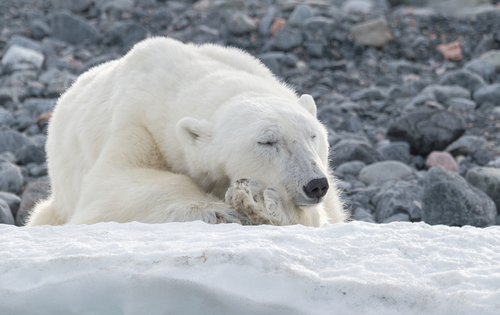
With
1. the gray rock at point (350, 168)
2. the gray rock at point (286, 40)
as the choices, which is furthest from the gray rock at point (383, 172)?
the gray rock at point (286, 40)

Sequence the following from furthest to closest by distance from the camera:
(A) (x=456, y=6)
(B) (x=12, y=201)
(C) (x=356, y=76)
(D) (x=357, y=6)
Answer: (D) (x=357, y=6)
(A) (x=456, y=6)
(C) (x=356, y=76)
(B) (x=12, y=201)

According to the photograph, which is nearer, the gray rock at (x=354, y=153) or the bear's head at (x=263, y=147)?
the bear's head at (x=263, y=147)

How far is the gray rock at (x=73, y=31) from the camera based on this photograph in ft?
38.4

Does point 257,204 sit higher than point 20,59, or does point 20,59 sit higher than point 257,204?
point 257,204

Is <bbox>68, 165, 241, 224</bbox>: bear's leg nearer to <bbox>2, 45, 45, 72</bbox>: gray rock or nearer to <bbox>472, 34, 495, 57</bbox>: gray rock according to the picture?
<bbox>2, 45, 45, 72</bbox>: gray rock

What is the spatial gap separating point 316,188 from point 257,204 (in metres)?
0.27

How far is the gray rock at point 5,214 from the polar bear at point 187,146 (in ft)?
1.22

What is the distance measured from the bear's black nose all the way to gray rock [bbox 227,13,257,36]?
931cm

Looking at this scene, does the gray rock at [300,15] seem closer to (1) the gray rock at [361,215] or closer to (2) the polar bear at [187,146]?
(1) the gray rock at [361,215]

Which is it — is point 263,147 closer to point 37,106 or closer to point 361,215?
point 361,215

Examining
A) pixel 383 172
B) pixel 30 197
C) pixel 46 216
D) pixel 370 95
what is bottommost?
pixel 370 95

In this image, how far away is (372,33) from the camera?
1110cm

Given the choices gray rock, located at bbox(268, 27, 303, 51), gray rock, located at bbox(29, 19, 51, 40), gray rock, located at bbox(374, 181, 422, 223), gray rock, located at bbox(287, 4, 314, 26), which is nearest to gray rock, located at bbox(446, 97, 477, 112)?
gray rock, located at bbox(374, 181, 422, 223)

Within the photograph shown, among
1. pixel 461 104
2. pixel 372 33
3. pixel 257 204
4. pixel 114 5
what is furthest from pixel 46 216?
pixel 114 5
